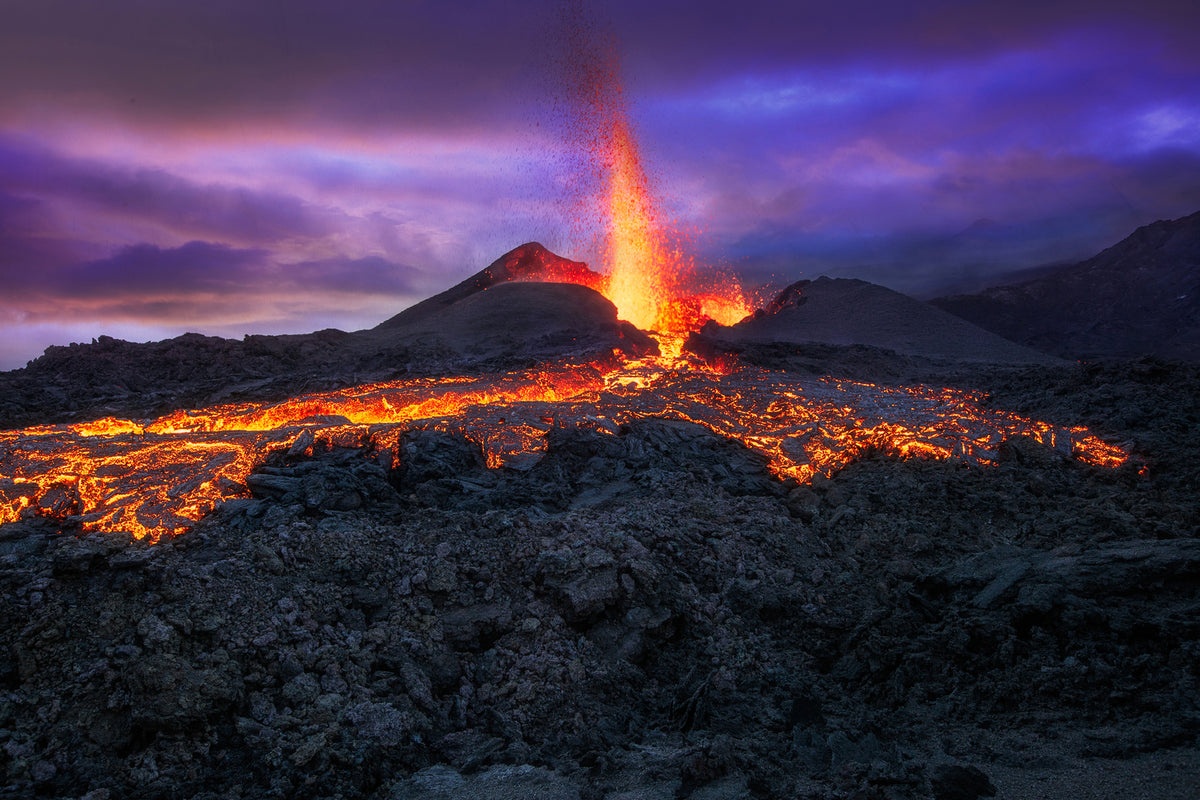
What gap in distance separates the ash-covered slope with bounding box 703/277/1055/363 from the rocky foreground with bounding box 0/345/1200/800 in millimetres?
17983

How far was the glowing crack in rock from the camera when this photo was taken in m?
7.70

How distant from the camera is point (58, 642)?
5137mm

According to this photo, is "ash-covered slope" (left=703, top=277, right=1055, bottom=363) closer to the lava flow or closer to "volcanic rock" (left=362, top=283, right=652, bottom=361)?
"volcanic rock" (left=362, top=283, right=652, bottom=361)

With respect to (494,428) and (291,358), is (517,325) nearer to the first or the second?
(291,358)

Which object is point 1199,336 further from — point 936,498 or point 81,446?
point 81,446

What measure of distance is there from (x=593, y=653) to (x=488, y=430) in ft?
17.6

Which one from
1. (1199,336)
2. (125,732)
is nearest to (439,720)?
(125,732)

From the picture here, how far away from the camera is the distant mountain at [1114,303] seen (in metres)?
34.6

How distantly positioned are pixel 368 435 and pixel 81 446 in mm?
3750

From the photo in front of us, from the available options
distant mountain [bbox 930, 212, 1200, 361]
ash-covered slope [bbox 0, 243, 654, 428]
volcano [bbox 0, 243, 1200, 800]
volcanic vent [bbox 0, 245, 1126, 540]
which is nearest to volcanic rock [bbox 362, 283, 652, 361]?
ash-covered slope [bbox 0, 243, 654, 428]

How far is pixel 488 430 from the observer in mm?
10578

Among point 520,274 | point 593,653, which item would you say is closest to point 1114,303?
point 520,274

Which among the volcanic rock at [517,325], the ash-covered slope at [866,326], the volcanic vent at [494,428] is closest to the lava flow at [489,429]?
the volcanic vent at [494,428]

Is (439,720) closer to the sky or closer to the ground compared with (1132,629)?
closer to the ground
